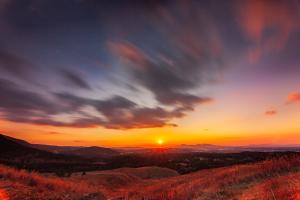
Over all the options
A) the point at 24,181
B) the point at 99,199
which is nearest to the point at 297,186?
the point at 99,199

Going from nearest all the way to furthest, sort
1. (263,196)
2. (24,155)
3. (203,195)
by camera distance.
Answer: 1. (263,196)
2. (203,195)
3. (24,155)

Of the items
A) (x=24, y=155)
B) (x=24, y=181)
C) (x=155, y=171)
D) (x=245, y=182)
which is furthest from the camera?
(x=24, y=155)

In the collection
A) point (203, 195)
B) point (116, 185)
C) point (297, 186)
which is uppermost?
point (297, 186)

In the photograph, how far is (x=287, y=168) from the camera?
43.2ft

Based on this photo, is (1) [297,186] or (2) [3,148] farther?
(2) [3,148]

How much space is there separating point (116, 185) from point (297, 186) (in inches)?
1095

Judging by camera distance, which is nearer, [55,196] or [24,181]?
[55,196]

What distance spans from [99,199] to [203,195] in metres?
5.80

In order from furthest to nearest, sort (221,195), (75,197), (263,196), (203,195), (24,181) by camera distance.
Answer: (24,181) < (75,197) < (203,195) < (221,195) < (263,196)

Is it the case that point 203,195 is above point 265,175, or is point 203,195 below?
below

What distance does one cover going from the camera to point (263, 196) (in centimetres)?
909

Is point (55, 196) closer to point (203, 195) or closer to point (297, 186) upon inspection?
point (203, 195)

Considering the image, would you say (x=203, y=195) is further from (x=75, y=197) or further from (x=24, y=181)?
(x=24, y=181)

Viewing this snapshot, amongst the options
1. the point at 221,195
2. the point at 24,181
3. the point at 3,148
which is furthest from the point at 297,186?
the point at 3,148
